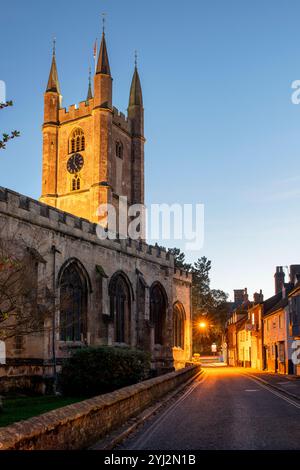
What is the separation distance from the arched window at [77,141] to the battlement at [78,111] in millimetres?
1594

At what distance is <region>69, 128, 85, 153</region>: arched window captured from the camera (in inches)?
2247

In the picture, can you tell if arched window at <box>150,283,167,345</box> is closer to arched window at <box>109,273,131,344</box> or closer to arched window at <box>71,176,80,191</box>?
arched window at <box>109,273,131,344</box>

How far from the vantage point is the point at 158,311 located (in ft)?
133

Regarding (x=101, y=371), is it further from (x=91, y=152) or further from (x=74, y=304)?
(x=91, y=152)

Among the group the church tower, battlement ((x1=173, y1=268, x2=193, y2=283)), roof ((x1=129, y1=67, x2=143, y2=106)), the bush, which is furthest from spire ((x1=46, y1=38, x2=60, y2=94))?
the bush

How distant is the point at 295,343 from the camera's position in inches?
1601

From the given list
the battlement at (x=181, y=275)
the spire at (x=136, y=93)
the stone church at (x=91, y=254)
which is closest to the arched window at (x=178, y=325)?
the stone church at (x=91, y=254)

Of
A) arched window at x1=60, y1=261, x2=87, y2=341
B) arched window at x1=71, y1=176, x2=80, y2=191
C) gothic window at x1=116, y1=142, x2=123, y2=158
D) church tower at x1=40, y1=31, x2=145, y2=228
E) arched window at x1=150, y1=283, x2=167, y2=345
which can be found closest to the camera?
arched window at x1=60, y1=261, x2=87, y2=341

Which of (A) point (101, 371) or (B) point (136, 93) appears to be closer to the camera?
(A) point (101, 371)

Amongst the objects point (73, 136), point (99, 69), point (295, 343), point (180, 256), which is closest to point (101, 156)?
point (73, 136)

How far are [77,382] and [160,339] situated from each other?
1945 cm

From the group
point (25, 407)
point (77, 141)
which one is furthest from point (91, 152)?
point (25, 407)

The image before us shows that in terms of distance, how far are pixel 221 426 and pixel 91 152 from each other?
4562 cm
